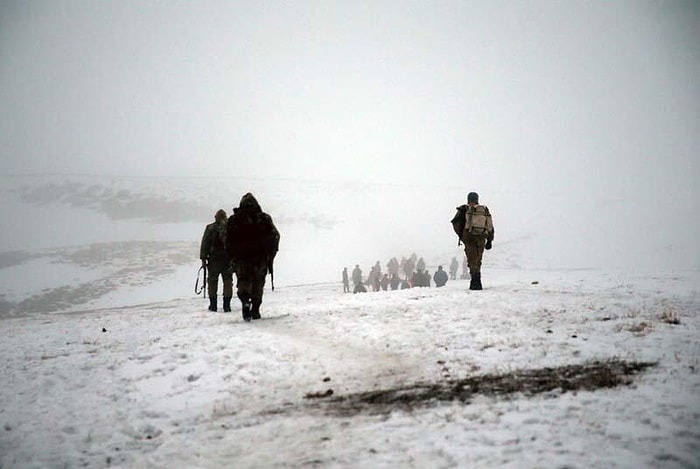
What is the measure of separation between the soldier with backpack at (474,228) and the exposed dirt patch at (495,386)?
22.1 ft

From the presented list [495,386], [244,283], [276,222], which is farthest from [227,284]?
[276,222]

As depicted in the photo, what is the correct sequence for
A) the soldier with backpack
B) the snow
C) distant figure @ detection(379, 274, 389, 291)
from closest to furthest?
the snow
the soldier with backpack
distant figure @ detection(379, 274, 389, 291)

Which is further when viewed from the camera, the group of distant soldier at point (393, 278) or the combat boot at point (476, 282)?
the group of distant soldier at point (393, 278)

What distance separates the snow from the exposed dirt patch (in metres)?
0.07

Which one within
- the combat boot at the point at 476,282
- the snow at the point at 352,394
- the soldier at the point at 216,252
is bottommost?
the snow at the point at 352,394

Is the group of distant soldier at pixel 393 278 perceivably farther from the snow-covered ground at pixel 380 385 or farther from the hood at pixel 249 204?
the hood at pixel 249 204

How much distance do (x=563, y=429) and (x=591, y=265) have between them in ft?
164

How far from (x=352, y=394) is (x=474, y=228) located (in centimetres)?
794

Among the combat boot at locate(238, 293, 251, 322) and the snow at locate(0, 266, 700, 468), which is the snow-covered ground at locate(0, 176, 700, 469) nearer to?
the snow at locate(0, 266, 700, 468)

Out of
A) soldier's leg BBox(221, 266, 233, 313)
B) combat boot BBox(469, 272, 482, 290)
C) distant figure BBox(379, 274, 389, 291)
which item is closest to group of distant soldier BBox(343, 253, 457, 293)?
distant figure BBox(379, 274, 389, 291)

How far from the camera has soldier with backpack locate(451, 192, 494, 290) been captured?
11289 millimetres

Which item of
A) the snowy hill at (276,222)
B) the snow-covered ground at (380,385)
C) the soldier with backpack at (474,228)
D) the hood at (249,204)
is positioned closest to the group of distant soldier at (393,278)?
the snowy hill at (276,222)

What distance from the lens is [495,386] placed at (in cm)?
436

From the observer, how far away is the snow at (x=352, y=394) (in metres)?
3.11
